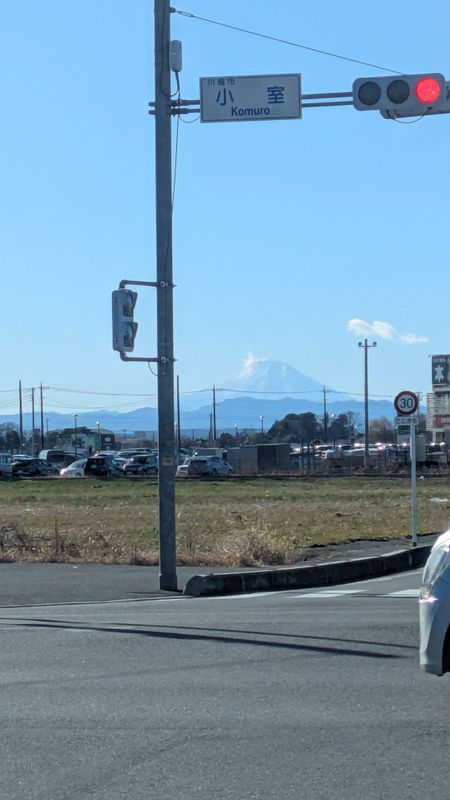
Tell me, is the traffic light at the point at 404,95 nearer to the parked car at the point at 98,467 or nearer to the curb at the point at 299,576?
the curb at the point at 299,576

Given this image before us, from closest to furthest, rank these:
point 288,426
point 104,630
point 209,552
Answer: point 104,630 < point 209,552 < point 288,426

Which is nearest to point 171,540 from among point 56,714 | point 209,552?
point 209,552

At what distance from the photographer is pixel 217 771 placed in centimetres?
631

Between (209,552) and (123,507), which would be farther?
(123,507)

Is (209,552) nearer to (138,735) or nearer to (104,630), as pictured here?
(104,630)

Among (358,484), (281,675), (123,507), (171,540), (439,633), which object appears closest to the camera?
(439,633)

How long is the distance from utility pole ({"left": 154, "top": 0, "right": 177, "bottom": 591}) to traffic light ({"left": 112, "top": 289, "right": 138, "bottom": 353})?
57 centimetres

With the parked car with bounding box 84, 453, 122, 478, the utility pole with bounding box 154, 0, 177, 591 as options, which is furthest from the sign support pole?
the parked car with bounding box 84, 453, 122, 478

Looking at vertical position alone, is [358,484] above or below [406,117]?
below

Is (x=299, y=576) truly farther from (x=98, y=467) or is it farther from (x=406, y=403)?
(x=98, y=467)

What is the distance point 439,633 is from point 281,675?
224 cm

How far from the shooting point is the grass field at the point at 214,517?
2052cm

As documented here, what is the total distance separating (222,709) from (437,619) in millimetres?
1733

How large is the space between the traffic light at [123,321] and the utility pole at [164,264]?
569 millimetres
